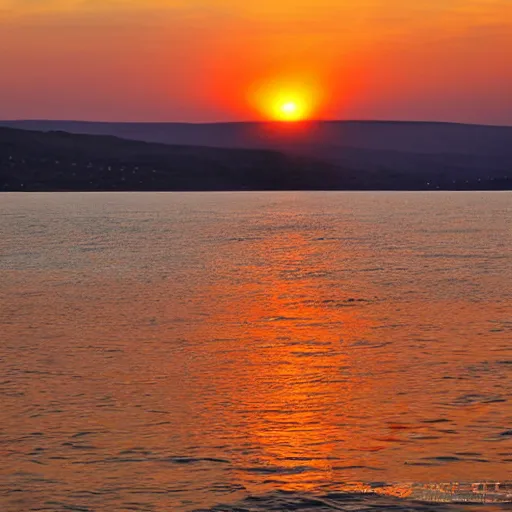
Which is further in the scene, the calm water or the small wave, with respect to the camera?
the calm water

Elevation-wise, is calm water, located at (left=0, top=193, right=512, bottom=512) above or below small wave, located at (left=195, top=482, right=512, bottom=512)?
above

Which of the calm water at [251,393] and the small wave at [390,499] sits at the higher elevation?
the calm water at [251,393]

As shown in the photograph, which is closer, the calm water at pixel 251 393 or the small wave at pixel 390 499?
the small wave at pixel 390 499

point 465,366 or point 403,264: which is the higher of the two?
point 403,264

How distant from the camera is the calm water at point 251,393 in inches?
540

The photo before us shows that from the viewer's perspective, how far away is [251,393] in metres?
19.4

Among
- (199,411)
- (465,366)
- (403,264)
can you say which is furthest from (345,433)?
(403,264)

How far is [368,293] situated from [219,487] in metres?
25.9

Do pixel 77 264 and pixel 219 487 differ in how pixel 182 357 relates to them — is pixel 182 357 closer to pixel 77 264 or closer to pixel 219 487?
pixel 219 487

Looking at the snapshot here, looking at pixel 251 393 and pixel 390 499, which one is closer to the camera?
pixel 390 499

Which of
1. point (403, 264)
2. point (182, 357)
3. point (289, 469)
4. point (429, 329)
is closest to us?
point (289, 469)

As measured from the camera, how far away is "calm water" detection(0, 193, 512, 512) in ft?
45.0

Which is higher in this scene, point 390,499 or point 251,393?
point 251,393

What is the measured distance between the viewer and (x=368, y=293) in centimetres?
3903
